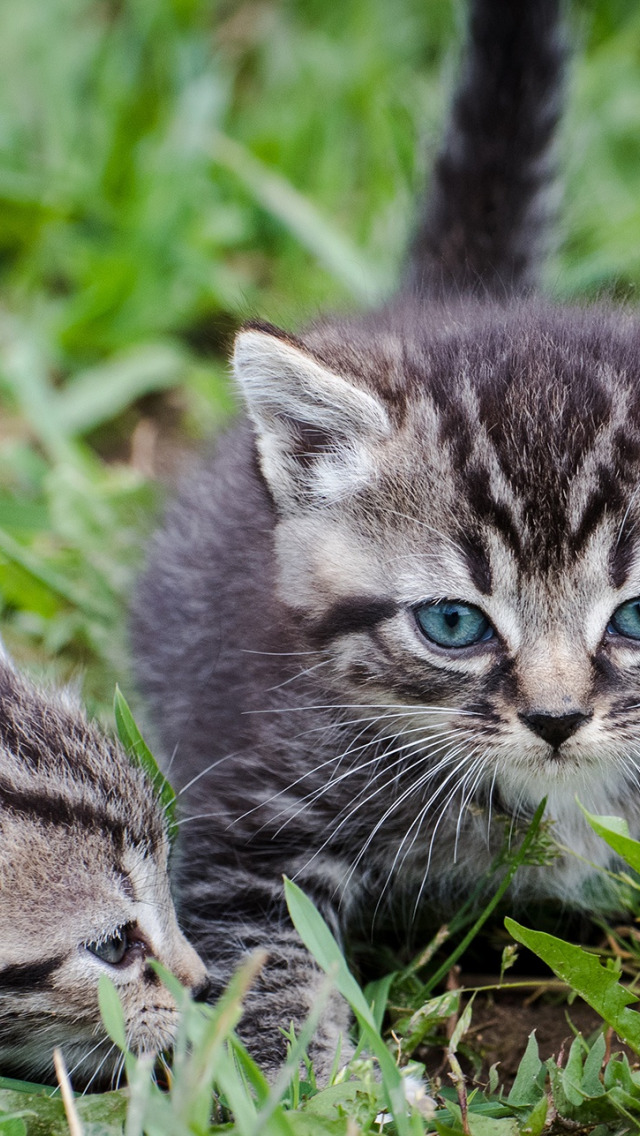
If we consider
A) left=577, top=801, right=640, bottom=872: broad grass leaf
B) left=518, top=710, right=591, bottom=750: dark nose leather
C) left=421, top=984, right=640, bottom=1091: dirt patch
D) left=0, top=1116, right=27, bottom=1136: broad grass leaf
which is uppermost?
left=518, top=710, right=591, bottom=750: dark nose leather

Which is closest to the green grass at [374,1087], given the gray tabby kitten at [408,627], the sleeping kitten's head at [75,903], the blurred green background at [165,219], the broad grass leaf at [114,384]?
the sleeping kitten's head at [75,903]

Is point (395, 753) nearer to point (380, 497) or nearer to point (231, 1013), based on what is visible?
point (380, 497)

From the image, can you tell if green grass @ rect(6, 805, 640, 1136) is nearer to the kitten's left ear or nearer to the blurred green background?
the kitten's left ear

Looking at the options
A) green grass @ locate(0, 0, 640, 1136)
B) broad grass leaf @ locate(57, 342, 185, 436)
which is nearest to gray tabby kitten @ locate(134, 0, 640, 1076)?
green grass @ locate(0, 0, 640, 1136)

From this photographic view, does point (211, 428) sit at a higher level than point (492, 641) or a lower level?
higher

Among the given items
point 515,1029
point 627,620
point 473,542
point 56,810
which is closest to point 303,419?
point 473,542

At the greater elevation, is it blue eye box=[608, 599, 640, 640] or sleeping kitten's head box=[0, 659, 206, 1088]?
blue eye box=[608, 599, 640, 640]

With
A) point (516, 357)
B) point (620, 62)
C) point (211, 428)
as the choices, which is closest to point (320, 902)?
point (516, 357)
